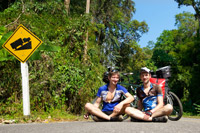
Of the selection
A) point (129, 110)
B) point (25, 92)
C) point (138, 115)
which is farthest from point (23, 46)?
point (138, 115)

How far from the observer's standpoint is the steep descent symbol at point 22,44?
7.55 meters

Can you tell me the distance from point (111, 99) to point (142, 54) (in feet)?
82.0

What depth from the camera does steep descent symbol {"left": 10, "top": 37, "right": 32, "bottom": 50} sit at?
24.8 feet

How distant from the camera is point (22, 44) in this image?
7559mm

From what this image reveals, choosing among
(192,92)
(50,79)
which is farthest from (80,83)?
(192,92)

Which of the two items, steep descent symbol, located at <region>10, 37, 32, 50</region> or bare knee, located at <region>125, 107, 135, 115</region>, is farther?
steep descent symbol, located at <region>10, 37, 32, 50</region>

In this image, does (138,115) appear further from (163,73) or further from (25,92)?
(25,92)

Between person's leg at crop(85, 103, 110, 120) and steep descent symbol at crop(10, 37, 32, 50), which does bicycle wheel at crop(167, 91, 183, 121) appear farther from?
steep descent symbol at crop(10, 37, 32, 50)

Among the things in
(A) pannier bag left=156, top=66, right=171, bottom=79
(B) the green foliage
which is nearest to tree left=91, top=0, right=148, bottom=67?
(B) the green foliage

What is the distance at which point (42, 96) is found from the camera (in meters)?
9.61

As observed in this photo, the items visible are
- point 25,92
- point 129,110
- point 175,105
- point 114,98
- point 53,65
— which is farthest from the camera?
point 53,65

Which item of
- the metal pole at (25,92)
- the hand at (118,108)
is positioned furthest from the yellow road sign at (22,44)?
the hand at (118,108)

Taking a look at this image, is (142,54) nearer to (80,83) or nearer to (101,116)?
(80,83)

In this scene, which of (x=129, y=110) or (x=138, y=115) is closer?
(x=138, y=115)
